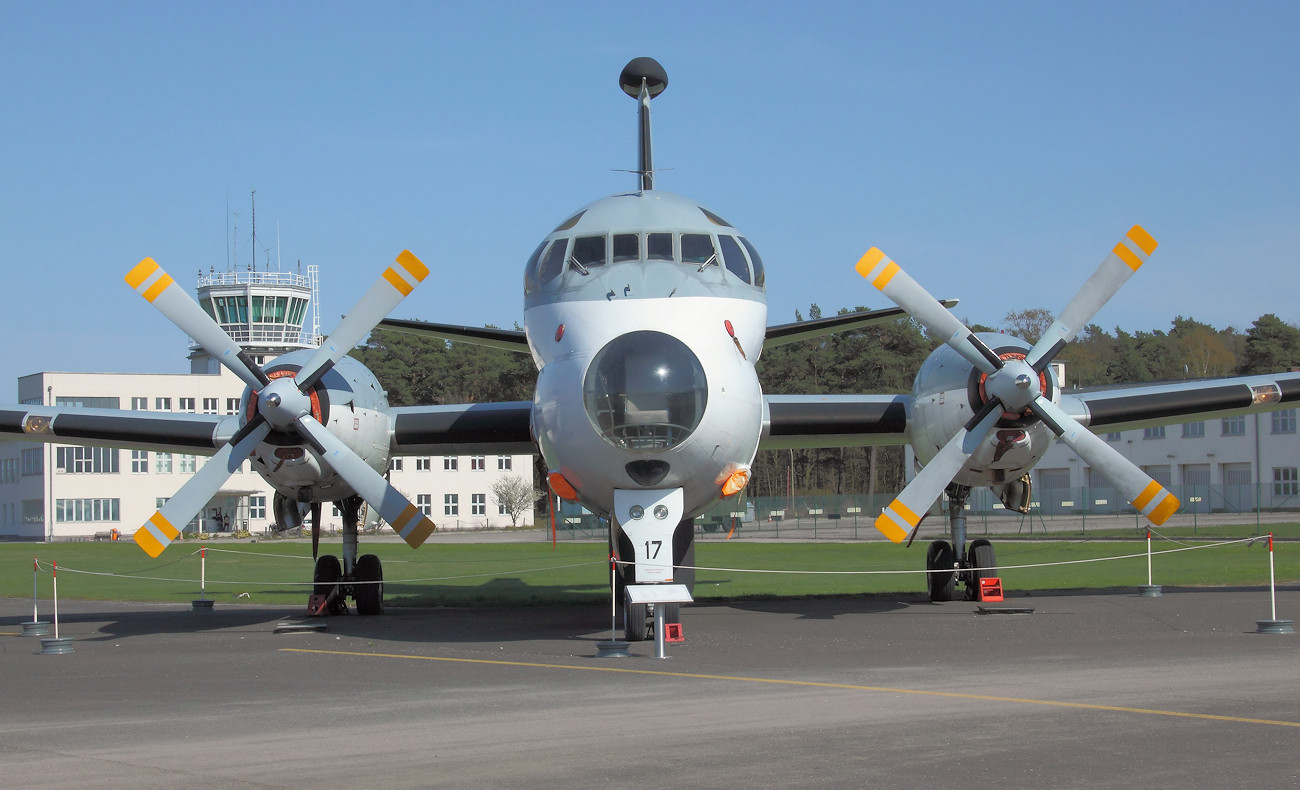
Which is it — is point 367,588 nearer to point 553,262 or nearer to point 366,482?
point 366,482

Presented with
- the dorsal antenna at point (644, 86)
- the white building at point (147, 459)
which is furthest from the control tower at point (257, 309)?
the dorsal antenna at point (644, 86)

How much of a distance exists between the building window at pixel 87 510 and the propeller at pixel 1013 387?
65851 millimetres

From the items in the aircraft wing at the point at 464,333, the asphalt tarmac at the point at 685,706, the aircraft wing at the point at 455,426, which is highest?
the aircraft wing at the point at 464,333

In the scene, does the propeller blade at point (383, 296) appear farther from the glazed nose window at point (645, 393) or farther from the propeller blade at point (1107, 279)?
the propeller blade at point (1107, 279)

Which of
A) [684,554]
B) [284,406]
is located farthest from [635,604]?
[284,406]

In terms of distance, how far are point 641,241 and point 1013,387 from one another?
480cm

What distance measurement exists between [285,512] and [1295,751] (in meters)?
13.0

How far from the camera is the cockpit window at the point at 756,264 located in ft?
45.3

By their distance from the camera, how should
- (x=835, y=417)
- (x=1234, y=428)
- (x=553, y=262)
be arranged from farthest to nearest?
(x=1234, y=428) → (x=835, y=417) → (x=553, y=262)

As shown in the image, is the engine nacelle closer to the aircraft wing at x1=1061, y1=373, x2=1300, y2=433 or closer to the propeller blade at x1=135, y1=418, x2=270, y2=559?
the aircraft wing at x1=1061, y1=373, x2=1300, y2=433

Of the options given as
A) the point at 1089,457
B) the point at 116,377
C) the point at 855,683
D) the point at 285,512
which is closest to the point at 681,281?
the point at 855,683

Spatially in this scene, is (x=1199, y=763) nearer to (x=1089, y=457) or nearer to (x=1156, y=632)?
(x=1156, y=632)

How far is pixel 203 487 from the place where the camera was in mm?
14727

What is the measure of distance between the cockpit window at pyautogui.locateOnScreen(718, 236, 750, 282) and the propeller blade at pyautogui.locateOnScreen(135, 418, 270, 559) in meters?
5.71
